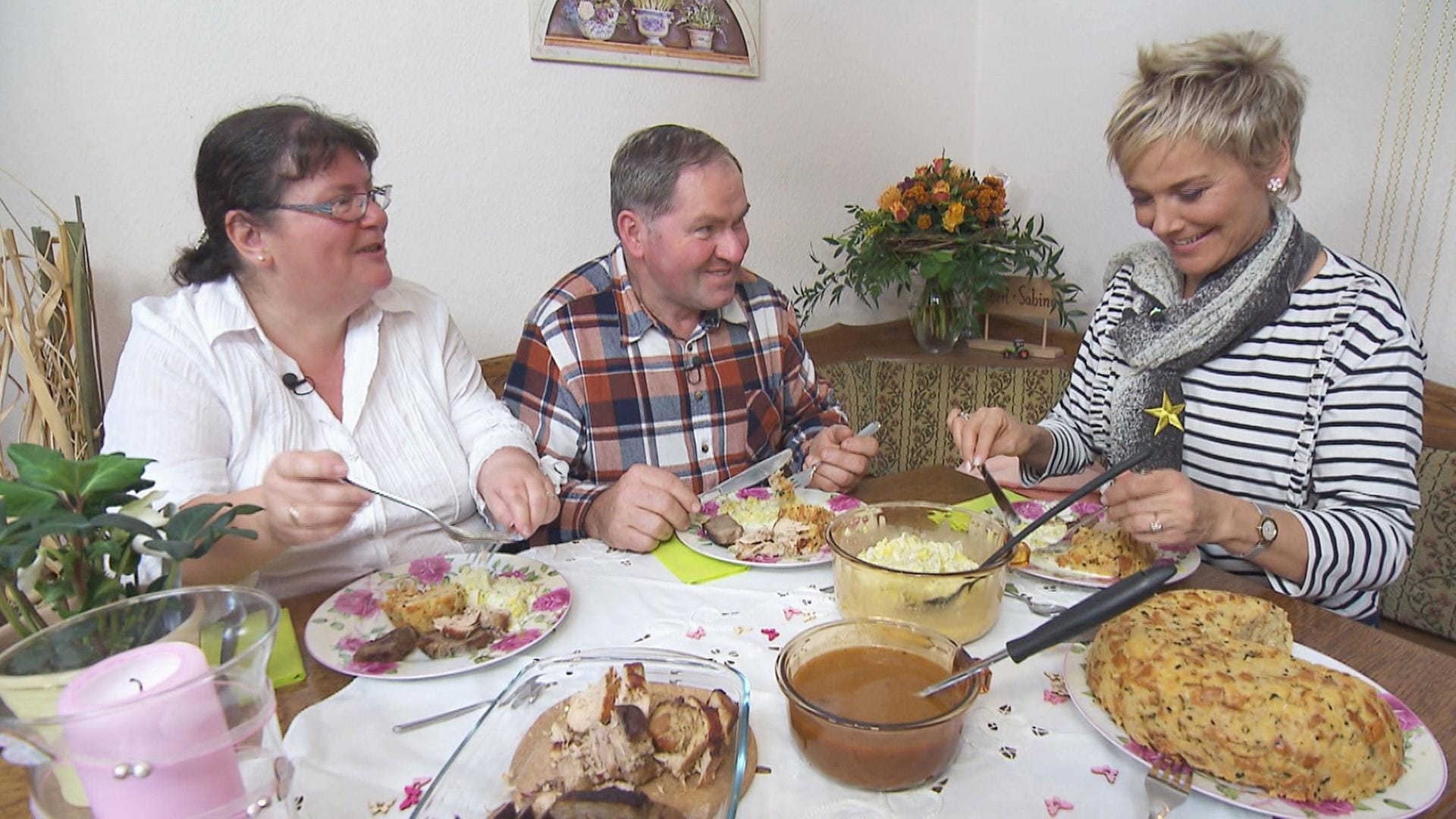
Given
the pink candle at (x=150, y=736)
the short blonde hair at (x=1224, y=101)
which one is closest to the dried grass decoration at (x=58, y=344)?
the pink candle at (x=150, y=736)

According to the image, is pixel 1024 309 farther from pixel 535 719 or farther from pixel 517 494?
pixel 535 719

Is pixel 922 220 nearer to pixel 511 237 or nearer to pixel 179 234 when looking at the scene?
pixel 511 237

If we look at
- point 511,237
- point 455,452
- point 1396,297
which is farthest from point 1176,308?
point 511,237

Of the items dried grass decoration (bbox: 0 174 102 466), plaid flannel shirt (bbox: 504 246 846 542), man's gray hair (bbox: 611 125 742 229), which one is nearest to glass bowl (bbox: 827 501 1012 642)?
plaid flannel shirt (bbox: 504 246 846 542)

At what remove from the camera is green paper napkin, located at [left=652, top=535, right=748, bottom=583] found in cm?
130

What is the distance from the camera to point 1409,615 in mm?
2033

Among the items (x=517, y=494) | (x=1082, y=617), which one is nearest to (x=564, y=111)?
(x=517, y=494)

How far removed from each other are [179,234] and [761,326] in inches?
Answer: 55.8

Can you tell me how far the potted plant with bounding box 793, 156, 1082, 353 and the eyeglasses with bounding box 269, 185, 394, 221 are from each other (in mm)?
1830

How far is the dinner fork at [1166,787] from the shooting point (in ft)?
2.53

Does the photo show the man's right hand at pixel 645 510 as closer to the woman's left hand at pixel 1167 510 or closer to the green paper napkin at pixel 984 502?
the green paper napkin at pixel 984 502

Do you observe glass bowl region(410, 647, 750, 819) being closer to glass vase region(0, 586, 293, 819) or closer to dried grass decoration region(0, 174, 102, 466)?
glass vase region(0, 586, 293, 819)

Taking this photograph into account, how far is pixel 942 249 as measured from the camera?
2906 mm

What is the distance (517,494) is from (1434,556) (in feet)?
6.96
